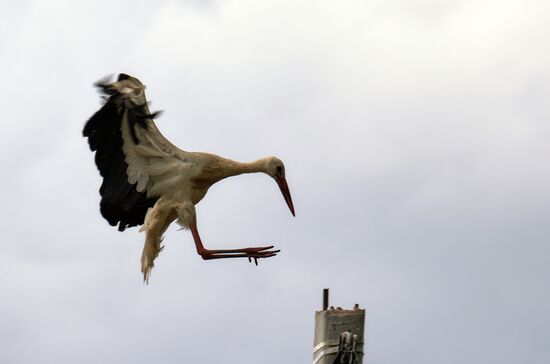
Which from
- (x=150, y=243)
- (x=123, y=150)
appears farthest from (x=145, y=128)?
(x=150, y=243)

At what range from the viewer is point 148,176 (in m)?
16.5

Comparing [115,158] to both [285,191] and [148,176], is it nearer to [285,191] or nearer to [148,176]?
[148,176]

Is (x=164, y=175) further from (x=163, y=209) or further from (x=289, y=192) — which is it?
(x=289, y=192)

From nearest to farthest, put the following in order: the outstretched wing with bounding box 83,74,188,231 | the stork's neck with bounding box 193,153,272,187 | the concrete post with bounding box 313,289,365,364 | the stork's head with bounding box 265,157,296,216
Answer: the concrete post with bounding box 313,289,365,364 < the outstretched wing with bounding box 83,74,188,231 < the stork's neck with bounding box 193,153,272,187 < the stork's head with bounding box 265,157,296,216

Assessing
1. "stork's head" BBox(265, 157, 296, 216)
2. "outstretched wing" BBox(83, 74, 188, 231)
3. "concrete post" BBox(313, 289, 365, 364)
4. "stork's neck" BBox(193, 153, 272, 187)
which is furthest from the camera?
"stork's head" BBox(265, 157, 296, 216)

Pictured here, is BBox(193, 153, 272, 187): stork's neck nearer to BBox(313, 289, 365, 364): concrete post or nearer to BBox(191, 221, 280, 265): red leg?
BBox(191, 221, 280, 265): red leg

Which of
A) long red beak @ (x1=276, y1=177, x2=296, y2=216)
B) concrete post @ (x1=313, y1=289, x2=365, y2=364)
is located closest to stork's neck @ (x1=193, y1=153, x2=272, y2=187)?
long red beak @ (x1=276, y1=177, x2=296, y2=216)

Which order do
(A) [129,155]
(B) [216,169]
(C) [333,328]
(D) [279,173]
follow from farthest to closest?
(D) [279,173] → (B) [216,169] → (A) [129,155] → (C) [333,328]

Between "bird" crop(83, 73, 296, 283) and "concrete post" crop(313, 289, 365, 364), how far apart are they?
13.9ft

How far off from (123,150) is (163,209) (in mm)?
831

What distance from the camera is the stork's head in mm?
17125

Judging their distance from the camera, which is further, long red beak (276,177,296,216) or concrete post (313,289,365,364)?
long red beak (276,177,296,216)

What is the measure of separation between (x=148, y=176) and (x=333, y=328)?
15.8 ft

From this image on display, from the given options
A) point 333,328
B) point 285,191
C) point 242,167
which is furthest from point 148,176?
point 333,328
